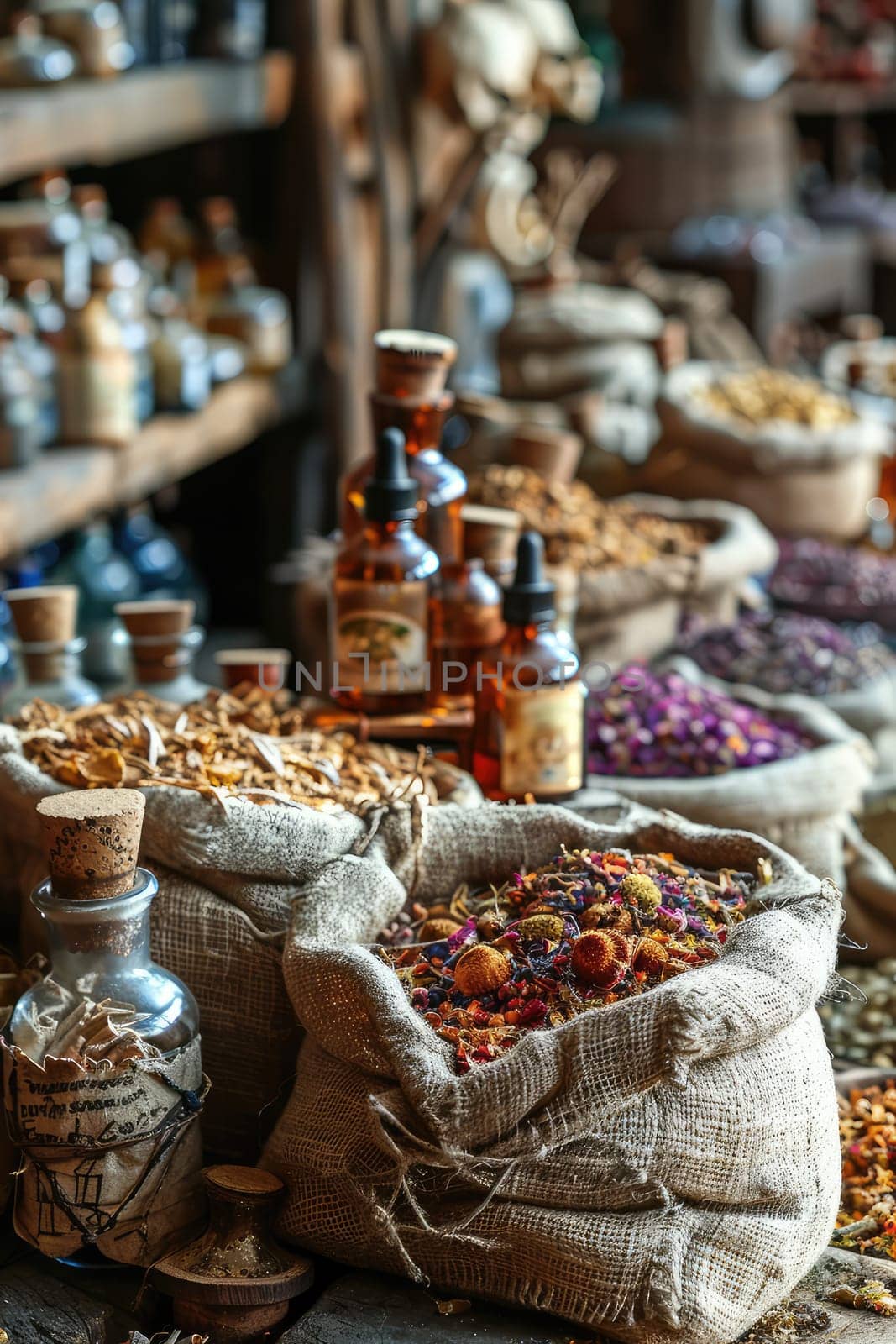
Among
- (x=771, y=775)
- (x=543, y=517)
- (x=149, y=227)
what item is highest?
(x=149, y=227)

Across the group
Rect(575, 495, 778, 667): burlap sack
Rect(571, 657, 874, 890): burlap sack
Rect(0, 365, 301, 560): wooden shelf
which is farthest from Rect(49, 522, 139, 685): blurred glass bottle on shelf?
Rect(571, 657, 874, 890): burlap sack

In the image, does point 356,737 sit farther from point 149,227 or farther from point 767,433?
point 149,227

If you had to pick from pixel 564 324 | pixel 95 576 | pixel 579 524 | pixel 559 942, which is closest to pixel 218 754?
pixel 559 942

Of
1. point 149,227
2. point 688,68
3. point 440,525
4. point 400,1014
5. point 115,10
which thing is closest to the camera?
point 400,1014

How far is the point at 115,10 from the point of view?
2.70m

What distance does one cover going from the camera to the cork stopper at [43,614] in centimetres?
162

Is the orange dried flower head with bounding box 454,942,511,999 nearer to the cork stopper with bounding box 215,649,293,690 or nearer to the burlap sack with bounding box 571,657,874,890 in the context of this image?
the burlap sack with bounding box 571,657,874,890

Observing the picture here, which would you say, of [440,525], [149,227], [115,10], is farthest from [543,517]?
[149,227]

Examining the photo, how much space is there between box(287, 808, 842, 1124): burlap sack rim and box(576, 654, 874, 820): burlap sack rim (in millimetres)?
378

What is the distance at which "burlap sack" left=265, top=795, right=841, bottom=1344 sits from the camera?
108 centimetres

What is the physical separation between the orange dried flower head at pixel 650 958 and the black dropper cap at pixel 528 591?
0.44 meters

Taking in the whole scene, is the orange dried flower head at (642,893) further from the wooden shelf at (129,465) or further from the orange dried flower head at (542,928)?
the wooden shelf at (129,465)

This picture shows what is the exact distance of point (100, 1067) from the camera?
1.15 metres

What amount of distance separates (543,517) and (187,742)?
1000 mm
